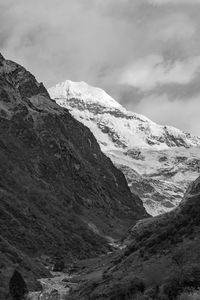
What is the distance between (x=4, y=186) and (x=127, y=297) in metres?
109

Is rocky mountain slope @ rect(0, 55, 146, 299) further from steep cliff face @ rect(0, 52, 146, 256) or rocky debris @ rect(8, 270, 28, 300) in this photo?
rocky debris @ rect(8, 270, 28, 300)

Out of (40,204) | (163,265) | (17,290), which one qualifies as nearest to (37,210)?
(40,204)

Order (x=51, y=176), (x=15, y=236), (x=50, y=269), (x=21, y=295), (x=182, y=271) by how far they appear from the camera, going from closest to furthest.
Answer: (x=182, y=271) < (x=21, y=295) < (x=50, y=269) < (x=15, y=236) < (x=51, y=176)

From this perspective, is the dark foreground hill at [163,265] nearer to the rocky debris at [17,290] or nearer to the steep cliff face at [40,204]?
the rocky debris at [17,290]

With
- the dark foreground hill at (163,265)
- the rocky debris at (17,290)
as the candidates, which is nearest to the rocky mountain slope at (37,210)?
the rocky debris at (17,290)

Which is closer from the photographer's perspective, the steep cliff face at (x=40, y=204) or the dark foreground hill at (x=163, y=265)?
the dark foreground hill at (x=163, y=265)

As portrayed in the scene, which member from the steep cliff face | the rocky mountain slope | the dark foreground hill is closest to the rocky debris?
the dark foreground hill

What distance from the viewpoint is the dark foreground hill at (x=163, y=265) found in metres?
35.8

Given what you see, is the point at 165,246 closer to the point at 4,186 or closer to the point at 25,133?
the point at 4,186

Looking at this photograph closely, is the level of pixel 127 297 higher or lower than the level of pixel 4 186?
lower

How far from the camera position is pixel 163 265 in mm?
42625

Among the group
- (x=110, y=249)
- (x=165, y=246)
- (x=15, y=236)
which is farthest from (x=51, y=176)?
(x=165, y=246)

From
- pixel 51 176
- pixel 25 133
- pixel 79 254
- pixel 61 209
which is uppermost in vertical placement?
pixel 25 133

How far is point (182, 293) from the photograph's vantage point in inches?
1352
